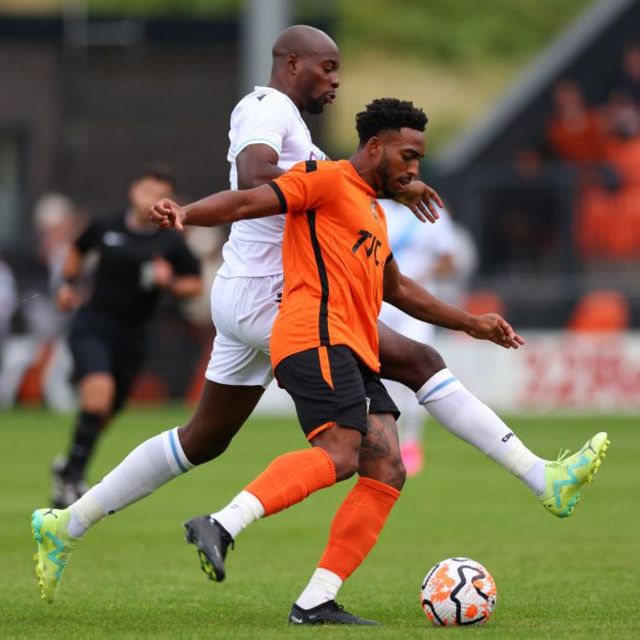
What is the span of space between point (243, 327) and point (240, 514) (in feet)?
3.52

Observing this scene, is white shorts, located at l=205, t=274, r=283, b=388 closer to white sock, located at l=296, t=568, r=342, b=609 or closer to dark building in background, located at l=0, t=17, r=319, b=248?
white sock, located at l=296, t=568, r=342, b=609

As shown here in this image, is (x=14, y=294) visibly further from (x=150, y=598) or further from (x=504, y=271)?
(x=150, y=598)

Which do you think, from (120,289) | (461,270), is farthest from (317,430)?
(461,270)

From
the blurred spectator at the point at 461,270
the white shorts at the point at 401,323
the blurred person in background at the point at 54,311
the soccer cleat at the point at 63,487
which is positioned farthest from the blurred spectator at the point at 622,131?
the soccer cleat at the point at 63,487

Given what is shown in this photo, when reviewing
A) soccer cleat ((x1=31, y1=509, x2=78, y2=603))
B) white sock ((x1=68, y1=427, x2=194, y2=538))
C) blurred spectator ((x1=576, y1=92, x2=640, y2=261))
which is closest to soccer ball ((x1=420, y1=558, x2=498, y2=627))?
white sock ((x1=68, y1=427, x2=194, y2=538))

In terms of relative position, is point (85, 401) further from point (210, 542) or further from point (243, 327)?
point (210, 542)

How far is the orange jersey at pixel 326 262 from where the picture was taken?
683cm

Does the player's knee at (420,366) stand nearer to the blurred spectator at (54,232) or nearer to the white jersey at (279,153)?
the white jersey at (279,153)

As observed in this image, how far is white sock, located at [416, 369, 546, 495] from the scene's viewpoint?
7449mm

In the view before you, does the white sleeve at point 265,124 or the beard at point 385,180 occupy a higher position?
the white sleeve at point 265,124

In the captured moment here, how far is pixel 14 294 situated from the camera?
25531 millimetres

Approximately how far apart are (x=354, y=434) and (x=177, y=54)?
23.1 meters

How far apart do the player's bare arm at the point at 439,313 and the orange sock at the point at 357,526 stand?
33.1 inches

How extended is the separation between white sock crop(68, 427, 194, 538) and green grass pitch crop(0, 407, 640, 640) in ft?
1.50
